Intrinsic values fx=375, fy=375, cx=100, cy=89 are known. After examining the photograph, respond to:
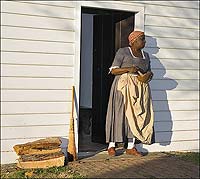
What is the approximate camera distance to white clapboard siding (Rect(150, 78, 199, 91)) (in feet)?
18.7

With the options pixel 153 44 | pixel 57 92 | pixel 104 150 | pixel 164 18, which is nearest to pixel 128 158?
pixel 104 150

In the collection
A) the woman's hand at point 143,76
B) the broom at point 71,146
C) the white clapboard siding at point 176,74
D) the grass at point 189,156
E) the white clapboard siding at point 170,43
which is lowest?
the grass at point 189,156

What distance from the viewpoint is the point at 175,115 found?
587 centimetres

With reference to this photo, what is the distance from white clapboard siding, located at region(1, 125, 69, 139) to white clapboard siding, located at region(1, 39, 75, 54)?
101 cm

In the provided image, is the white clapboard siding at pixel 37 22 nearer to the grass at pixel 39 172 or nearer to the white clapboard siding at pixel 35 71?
the white clapboard siding at pixel 35 71

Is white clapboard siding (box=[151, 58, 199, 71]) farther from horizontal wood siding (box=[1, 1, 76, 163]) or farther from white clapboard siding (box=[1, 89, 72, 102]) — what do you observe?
white clapboard siding (box=[1, 89, 72, 102])

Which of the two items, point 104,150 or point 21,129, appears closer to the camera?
point 21,129

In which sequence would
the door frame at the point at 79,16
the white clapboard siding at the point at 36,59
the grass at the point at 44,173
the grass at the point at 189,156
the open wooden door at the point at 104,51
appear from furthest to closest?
1. the open wooden door at the point at 104,51
2. the grass at the point at 189,156
3. the door frame at the point at 79,16
4. the white clapboard siding at the point at 36,59
5. the grass at the point at 44,173

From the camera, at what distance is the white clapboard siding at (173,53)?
18.7 feet

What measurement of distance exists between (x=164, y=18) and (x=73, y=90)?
188 cm

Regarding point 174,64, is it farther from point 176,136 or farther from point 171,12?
point 176,136

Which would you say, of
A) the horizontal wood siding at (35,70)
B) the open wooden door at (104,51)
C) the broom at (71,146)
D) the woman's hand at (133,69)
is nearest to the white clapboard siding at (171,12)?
the open wooden door at (104,51)

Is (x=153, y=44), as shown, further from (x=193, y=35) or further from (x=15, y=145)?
(x=15, y=145)

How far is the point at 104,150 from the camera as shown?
18.3 ft
